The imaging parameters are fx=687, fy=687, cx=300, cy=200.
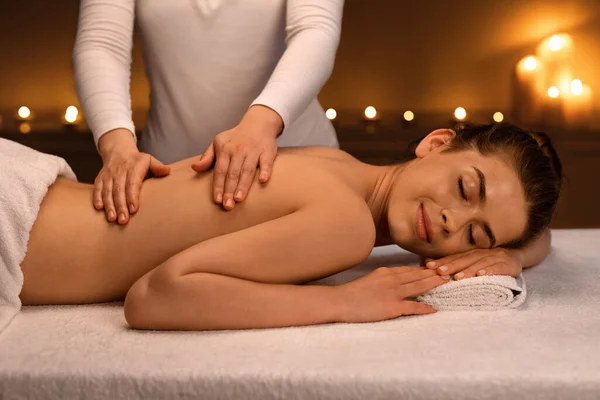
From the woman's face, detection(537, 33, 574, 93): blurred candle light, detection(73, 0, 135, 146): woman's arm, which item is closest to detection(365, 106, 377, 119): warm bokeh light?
detection(537, 33, 574, 93): blurred candle light

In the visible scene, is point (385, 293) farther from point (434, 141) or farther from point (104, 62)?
point (104, 62)

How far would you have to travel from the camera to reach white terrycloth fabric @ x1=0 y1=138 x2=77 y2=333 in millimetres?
1238

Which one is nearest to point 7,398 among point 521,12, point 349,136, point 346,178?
point 346,178

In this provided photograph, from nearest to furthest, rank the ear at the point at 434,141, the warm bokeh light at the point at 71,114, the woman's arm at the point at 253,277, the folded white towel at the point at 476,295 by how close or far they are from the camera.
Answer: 1. the woman's arm at the point at 253,277
2. the folded white towel at the point at 476,295
3. the ear at the point at 434,141
4. the warm bokeh light at the point at 71,114

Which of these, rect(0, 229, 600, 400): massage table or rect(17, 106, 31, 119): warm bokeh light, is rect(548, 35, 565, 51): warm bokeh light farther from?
rect(17, 106, 31, 119): warm bokeh light

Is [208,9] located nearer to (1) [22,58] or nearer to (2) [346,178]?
(2) [346,178]

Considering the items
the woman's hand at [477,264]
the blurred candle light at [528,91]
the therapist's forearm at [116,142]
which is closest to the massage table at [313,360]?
the woman's hand at [477,264]

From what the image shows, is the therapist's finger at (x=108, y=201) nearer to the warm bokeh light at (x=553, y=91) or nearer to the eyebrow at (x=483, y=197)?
the eyebrow at (x=483, y=197)

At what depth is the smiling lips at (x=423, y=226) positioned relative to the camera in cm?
135

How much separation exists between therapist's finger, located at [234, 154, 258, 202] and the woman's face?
0.29 metres

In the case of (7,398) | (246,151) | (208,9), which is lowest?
(7,398)

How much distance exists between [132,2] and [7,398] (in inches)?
41.1

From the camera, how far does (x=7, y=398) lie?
3.19 ft

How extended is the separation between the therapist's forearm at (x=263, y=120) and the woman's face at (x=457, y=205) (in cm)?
28
